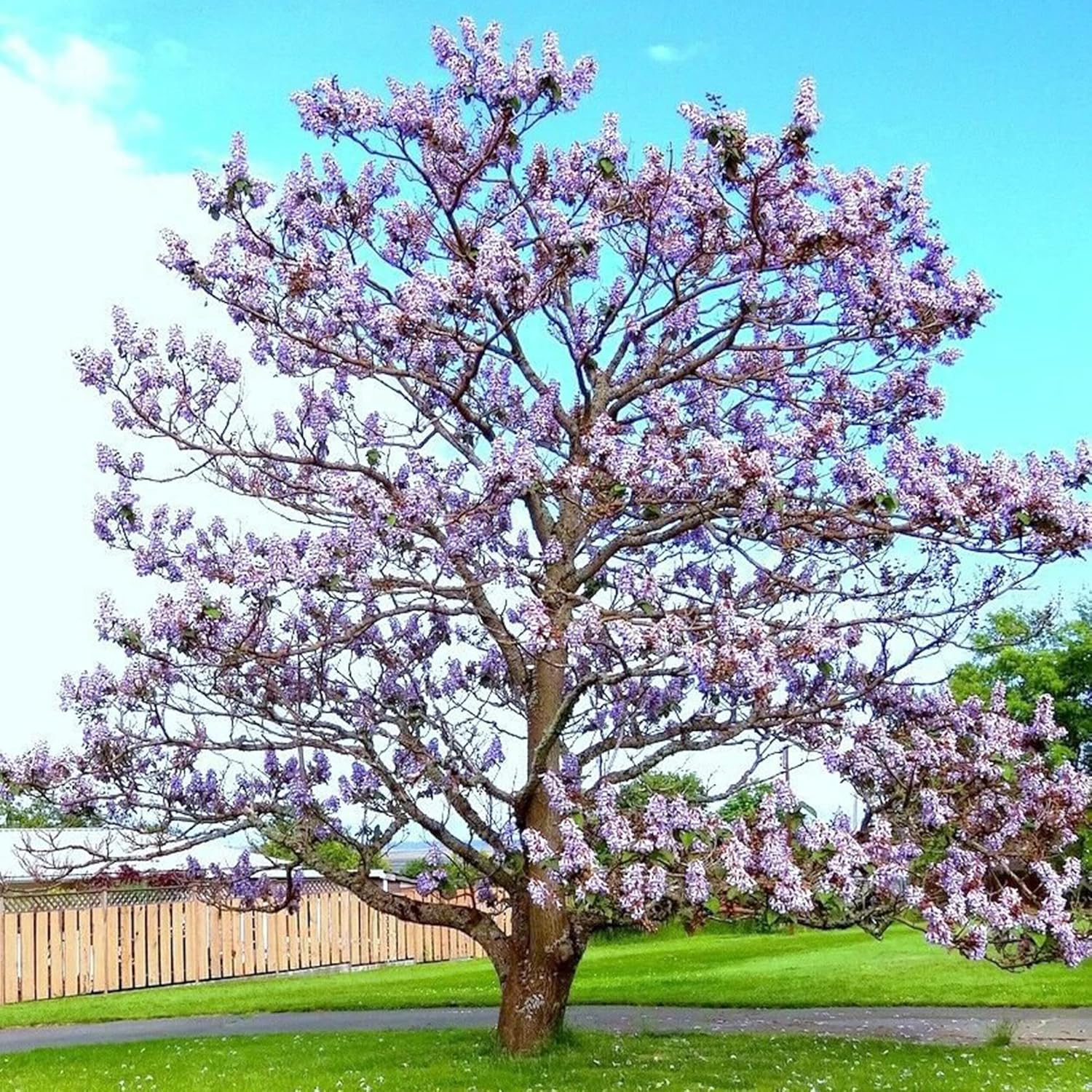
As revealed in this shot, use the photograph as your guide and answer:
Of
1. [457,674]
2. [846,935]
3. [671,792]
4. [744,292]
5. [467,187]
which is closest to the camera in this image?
[671,792]

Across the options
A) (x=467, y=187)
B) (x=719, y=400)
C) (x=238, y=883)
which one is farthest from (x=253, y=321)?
(x=238, y=883)

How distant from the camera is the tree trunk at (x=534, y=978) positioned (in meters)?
12.7

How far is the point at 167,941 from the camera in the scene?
2650 centimetres

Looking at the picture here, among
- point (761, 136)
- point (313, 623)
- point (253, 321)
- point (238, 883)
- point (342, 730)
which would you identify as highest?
point (761, 136)

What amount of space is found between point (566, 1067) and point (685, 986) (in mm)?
9254

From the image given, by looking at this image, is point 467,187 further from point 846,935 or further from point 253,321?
point 846,935

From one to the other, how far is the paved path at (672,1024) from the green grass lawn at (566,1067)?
116 centimetres

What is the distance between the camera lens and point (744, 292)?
12242 millimetres

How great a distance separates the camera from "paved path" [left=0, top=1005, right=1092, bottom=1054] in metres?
15.4

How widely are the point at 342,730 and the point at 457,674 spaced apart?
66.0 inches

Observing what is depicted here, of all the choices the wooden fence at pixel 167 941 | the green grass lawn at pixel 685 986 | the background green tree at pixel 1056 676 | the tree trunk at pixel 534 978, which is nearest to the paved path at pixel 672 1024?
the green grass lawn at pixel 685 986

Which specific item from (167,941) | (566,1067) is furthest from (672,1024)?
(167,941)

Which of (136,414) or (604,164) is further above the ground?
(604,164)

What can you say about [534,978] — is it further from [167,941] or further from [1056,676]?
[1056,676]
